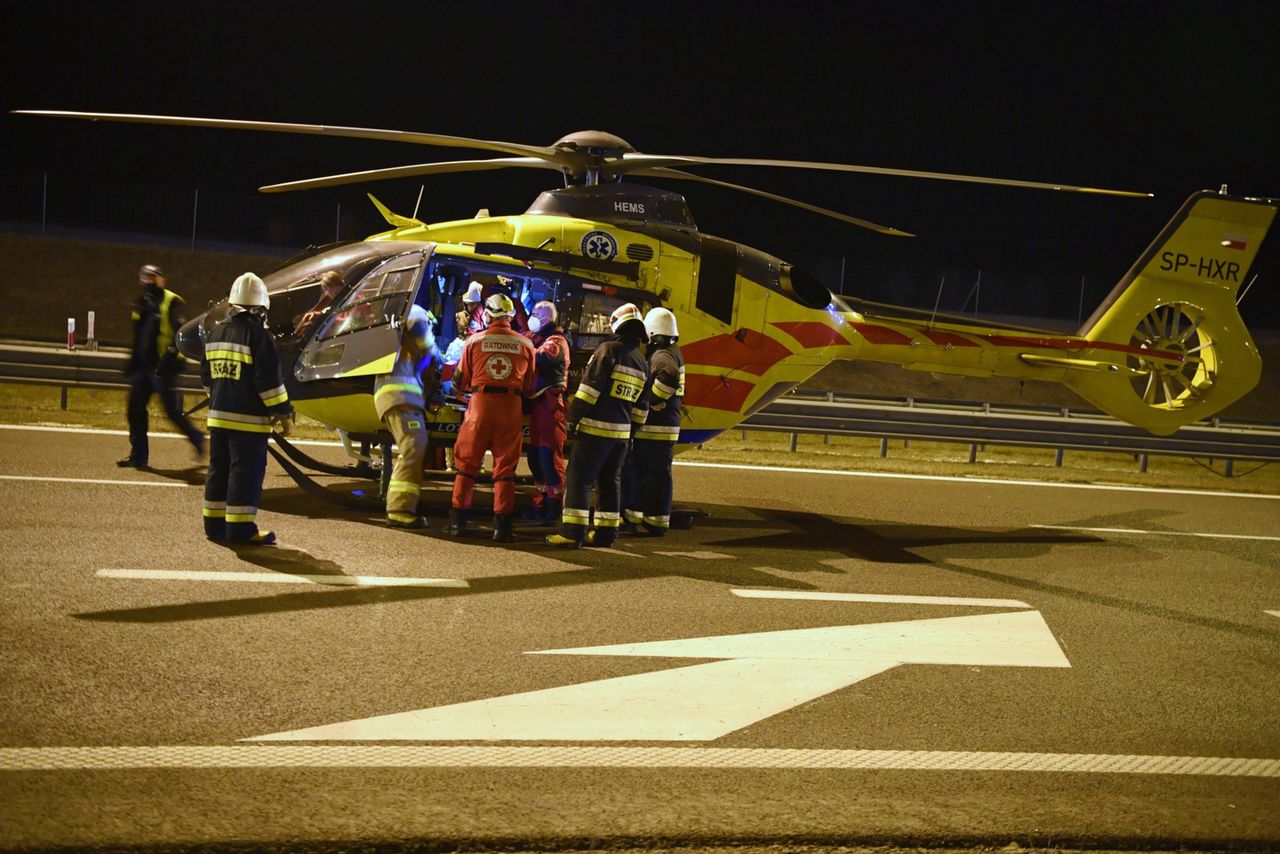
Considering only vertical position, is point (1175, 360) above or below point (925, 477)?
above

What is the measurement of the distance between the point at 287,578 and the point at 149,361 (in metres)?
4.78

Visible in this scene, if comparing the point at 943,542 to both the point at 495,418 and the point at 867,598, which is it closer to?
the point at 867,598

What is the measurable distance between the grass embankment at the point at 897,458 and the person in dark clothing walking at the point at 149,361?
140 centimetres

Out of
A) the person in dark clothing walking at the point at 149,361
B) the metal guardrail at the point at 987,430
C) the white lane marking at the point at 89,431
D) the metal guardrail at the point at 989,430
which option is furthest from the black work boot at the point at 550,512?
the metal guardrail at the point at 989,430

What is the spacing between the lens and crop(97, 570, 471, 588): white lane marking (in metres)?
6.65

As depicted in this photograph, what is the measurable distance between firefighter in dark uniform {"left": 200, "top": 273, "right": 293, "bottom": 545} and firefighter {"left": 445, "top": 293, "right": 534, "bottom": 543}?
1.38 meters

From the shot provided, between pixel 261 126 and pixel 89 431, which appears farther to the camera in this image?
pixel 89 431

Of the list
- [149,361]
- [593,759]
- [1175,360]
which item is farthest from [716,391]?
[593,759]

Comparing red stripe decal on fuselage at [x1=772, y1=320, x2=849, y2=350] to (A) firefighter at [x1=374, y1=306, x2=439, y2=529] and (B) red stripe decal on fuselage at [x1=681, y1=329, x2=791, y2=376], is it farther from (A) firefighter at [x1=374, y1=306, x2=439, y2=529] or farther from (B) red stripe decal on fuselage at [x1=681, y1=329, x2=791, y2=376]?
(A) firefighter at [x1=374, y1=306, x2=439, y2=529]

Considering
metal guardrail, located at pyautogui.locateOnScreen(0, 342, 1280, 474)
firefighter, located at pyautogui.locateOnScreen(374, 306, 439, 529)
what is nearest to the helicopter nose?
firefighter, located at pyautogui.locateOnScreen(374, 306, 439, 529)

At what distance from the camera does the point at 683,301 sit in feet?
34.1

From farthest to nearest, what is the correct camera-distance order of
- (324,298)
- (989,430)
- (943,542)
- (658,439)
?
(989,430) < (943,542) < (324,298) < (658,439)

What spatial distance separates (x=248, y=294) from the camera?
7770mm

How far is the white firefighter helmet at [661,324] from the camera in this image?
9258 mm
